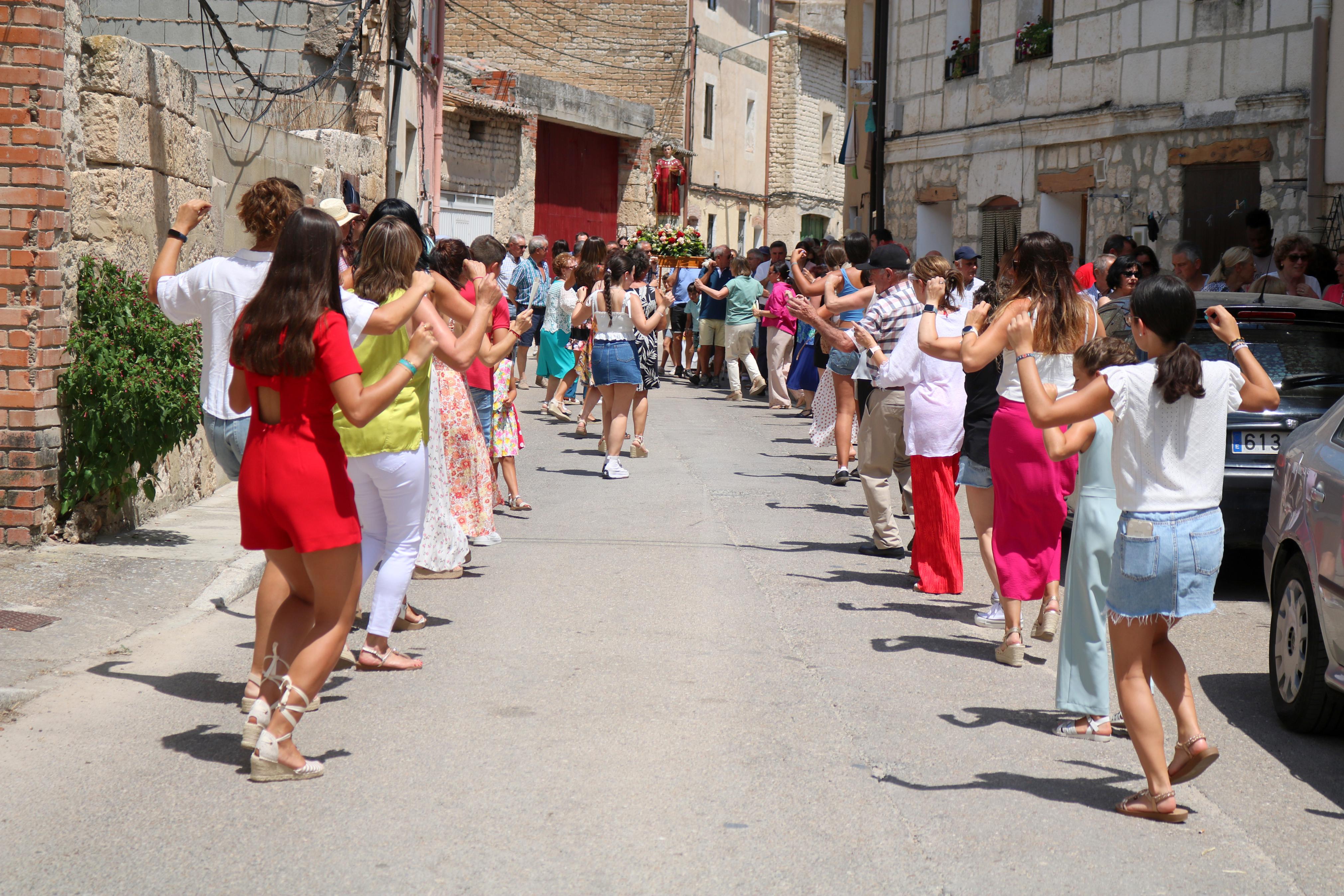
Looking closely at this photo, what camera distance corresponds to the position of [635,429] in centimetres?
1262

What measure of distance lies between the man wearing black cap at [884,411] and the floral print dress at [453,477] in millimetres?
2354

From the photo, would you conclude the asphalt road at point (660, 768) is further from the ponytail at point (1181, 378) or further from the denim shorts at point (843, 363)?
the denim shorts at point (843, 363)

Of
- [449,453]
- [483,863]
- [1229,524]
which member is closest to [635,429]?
[449,453]

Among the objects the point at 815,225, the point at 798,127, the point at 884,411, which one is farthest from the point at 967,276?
the point at 815,225

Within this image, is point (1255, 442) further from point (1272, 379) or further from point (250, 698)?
point (250, 698)

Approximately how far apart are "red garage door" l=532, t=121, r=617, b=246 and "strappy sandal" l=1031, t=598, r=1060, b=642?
25.5 metres

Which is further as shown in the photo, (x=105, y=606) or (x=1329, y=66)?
(x=1329, y=66)

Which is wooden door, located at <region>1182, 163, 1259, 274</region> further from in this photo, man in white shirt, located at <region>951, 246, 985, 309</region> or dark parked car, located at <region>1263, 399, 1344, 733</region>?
dark parked car, located at <region>1263, 399, 1344, 733</region>

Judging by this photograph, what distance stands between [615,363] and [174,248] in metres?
6.44

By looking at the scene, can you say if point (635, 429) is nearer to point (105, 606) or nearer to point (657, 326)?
point (657, 326)

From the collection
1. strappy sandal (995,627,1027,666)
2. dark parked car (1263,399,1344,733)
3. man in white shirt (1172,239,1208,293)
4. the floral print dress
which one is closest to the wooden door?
man in white shirt (1172,239,1208,293)

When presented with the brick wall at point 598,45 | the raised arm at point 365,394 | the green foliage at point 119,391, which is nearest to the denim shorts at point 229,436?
the raised arm at point 365,394

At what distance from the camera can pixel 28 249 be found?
289 inches

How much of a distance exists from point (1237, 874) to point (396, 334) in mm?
3689
